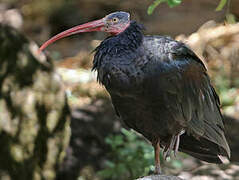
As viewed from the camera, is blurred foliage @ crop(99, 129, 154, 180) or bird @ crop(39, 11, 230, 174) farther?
blurred foliage @ crop(99, 129, 154, 180)

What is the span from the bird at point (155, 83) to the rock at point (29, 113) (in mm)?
2332

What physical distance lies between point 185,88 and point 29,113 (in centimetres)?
293

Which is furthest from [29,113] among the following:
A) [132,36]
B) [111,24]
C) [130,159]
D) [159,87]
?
[159,87]

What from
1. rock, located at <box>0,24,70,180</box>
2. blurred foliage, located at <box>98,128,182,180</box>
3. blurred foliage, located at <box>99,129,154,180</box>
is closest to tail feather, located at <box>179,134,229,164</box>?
blurred foliage, located at <box>98,128,182,180</box>

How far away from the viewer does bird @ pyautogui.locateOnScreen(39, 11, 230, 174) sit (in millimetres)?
4469

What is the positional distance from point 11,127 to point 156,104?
297 cm

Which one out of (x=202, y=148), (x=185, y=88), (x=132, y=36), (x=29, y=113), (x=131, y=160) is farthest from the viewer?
(x=29, y=113)

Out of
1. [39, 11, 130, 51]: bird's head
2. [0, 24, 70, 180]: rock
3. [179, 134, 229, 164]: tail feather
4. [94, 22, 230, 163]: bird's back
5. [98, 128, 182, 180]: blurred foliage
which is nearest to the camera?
[94, 22, 230, 163]: bird's back

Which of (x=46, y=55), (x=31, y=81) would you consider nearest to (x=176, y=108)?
(x=31, y=81)

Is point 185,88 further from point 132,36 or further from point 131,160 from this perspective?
point 131,160

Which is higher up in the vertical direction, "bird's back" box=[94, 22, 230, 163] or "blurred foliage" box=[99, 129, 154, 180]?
"bird's back" box=[94, 22, 230, 163]

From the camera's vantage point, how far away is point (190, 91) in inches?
193

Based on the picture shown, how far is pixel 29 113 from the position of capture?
23.2 ft

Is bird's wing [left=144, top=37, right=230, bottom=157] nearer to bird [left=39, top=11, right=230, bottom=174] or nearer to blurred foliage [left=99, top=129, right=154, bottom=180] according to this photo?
bird [left=39, top=11, right=230, bottom=174]
